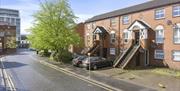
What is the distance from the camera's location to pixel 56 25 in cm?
5003

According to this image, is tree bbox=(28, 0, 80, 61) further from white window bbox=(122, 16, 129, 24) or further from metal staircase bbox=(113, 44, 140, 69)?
metal staircase bbox=(113, 44, 140, 69)

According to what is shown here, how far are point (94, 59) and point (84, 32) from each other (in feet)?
83.2

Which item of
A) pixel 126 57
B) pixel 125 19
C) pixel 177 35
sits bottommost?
pixel 126 57

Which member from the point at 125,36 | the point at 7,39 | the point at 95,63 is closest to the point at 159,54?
the point at 95,63

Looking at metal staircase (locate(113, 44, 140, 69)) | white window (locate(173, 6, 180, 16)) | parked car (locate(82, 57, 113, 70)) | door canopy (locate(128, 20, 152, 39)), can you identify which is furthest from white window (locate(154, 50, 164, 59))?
parked car (locate(82, 57, 113, 70))

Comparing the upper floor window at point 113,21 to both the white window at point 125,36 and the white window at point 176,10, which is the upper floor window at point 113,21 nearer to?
the white window at point 125,36

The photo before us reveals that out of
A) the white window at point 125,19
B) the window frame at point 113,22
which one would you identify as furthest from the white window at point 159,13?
the window frame at point 113,22

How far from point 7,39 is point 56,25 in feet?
193

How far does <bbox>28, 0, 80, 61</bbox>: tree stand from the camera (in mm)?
49438

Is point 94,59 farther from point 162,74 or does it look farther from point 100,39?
point 100,39

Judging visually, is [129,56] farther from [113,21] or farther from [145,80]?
[113,21]

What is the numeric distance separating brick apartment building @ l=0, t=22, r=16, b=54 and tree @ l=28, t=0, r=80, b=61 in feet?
135

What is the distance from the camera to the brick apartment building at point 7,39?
3662 inches

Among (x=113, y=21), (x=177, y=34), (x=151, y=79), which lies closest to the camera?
(x=151, y=79)
